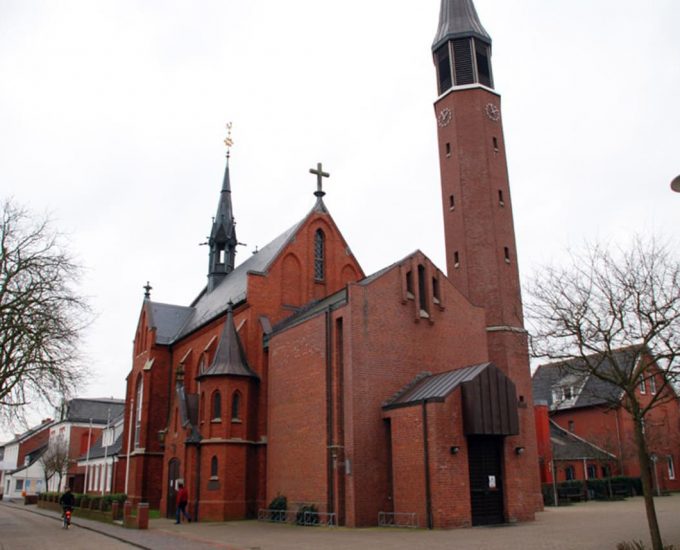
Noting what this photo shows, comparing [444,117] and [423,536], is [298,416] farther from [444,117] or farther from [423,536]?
[444,117]

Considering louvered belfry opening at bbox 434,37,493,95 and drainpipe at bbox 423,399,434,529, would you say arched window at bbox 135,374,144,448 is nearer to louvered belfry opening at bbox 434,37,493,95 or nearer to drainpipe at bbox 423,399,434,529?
drainpipe at bbox 423,399,434,529

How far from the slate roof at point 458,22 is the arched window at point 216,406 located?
2402 cm

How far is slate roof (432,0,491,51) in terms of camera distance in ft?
122

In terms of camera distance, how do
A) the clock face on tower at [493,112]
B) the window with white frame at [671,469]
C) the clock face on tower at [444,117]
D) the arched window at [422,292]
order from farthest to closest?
the window with white frame at [671,469] < the clock face on tower at [444,117] < the clock face on tower at [493,112] < the arched window at [422,292]

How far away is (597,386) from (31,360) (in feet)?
137

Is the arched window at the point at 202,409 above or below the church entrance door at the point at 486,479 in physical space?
above

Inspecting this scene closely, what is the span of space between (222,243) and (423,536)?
36.1 meters

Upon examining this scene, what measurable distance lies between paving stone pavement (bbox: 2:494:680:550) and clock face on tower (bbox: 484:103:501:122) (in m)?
Result: 21.6

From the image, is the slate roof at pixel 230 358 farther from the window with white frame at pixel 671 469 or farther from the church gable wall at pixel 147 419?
the window with white frame at pixel 671 469

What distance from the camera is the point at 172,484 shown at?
32531mm

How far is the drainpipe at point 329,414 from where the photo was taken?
24719mm

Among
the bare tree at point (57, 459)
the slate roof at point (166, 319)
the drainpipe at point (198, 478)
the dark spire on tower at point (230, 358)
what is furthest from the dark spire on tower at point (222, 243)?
the bare tree at point (57, 459)

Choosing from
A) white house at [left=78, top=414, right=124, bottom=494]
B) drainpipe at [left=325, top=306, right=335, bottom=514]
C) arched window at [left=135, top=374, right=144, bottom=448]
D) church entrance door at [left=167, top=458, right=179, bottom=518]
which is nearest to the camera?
drainpipe at [left=325, top=306, right=335, bottom=514]

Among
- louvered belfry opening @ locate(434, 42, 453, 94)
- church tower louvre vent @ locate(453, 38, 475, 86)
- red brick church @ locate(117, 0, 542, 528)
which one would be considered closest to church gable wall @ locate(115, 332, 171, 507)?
red brick church @ locate(117, 0, 542, 528)
